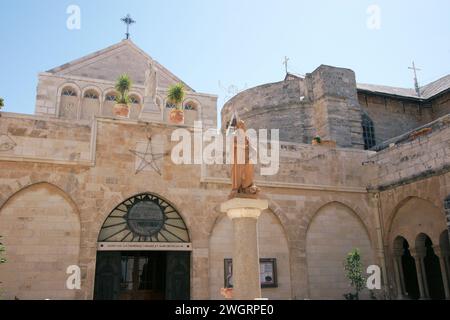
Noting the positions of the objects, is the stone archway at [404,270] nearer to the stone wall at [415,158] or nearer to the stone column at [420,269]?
the stone column at [420,269]

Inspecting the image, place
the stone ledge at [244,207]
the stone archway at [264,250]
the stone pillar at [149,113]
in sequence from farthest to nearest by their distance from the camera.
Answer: the stone pillar at [149,113], the stone archway at [264,250], the stone ledge at [244,207]

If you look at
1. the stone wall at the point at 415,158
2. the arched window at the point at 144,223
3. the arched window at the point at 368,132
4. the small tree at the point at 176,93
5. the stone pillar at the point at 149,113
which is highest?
the arched window at the point at 368,132

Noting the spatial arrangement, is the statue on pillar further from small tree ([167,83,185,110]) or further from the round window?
small tree ([167,83,185,110])

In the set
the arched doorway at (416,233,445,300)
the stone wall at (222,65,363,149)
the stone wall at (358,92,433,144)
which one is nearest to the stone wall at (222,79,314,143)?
the stone wall at (222,65,363,149)

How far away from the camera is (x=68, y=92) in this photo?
21.1m

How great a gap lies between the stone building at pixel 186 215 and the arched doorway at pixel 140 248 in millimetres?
31

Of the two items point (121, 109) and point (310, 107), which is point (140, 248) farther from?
point (310, 107)

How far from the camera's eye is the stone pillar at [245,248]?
7516 millimetres

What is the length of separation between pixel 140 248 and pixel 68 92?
38.9 feet

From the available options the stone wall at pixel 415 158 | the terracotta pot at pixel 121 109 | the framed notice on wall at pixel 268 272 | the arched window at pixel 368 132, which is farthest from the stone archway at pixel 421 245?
the terracotta pot at pixel 121 109

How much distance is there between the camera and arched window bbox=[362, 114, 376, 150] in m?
21.7

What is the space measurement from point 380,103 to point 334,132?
17.6 ft

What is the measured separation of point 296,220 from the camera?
14.6 m

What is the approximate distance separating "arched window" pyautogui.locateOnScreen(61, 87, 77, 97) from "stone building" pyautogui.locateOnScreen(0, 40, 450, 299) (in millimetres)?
7335
